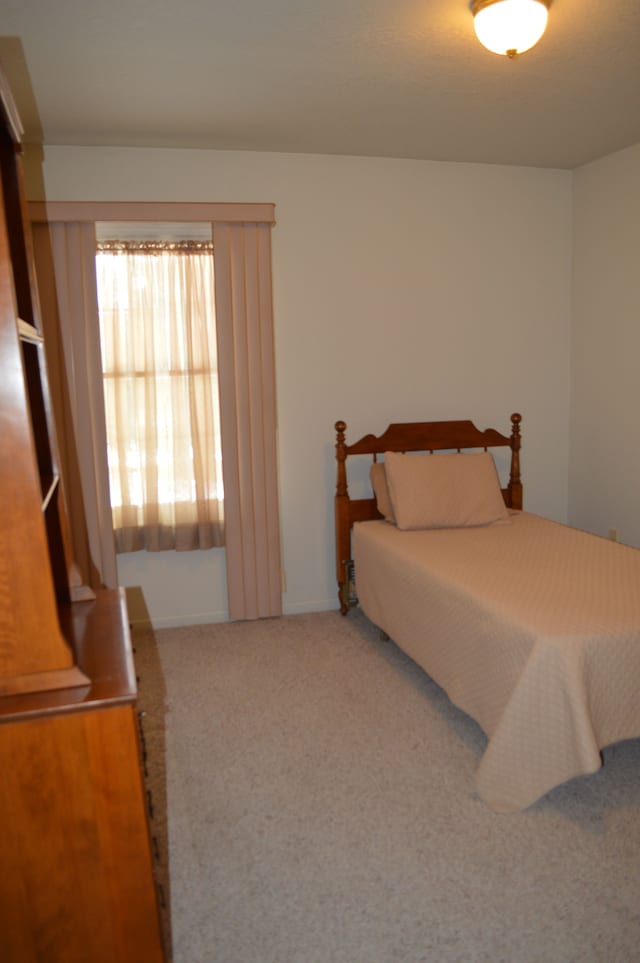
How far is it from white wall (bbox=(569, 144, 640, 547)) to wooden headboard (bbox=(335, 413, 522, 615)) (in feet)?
1.49

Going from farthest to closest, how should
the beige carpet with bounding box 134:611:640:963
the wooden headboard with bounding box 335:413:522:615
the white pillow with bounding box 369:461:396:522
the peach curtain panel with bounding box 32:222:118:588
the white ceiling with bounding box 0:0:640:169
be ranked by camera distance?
the wooden headboard with bounding box 335:413:522:615 → the white pillow with bounding box 369:461:396:522 → the peach curtain panel with bounding box 32:222:118:588 → the white ceiling with bounding box 0:0:640:169 → the beige carpet with bounding box 134:611:640:963

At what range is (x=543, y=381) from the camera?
4.34 metres

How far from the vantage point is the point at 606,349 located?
404 cm

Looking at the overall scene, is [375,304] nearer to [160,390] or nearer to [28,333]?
[160,390]

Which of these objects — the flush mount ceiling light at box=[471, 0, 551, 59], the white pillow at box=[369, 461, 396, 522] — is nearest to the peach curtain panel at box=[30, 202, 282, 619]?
the white pillow at box=[369, 461, 396, 522]

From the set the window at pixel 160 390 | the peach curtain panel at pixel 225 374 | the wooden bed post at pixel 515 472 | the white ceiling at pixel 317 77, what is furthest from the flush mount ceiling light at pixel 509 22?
the wooden bed post at pixel 515 472

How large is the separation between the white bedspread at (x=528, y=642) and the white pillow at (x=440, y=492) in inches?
12.4

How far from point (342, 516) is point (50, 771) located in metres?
2.76

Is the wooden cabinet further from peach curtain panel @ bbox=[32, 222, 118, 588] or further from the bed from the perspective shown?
peach curtain panel @ bbox=[32, 222, 118, 588]

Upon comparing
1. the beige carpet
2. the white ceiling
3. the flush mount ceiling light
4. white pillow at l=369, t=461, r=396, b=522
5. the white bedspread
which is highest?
the white ceiling

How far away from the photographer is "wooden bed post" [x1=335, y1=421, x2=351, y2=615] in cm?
386

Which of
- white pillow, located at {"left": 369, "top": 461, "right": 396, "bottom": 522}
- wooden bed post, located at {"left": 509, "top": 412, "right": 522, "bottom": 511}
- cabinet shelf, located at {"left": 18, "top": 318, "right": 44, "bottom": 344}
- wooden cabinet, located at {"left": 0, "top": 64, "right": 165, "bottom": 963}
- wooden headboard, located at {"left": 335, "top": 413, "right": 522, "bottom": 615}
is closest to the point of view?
wooden cabinet, located at {"left": 0, "top": 64, "right": 165, "bottom": 963}

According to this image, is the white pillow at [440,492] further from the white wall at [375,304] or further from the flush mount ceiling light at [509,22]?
the flush mount ceiling light at [509,22]

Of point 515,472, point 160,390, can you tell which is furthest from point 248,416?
point 515,472
